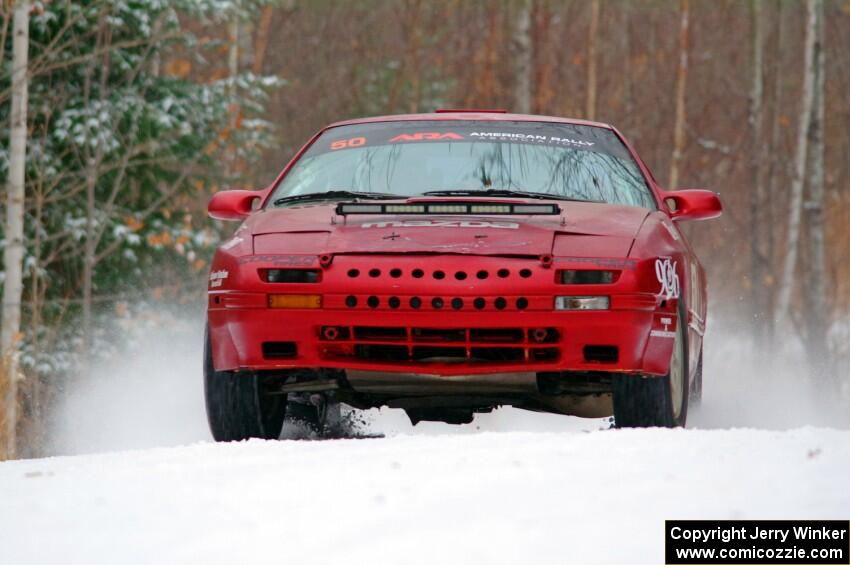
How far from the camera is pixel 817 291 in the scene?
2430 centimetres

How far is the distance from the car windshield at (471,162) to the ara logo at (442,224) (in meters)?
0.73

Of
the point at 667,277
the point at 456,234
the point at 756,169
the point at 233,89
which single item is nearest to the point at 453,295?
the point at 456,234

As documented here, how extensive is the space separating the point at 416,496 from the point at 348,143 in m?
3.40

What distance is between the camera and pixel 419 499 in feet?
13.3

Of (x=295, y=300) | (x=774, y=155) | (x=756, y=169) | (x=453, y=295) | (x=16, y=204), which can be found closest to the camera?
(x=453, y=295)

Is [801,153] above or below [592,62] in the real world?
below

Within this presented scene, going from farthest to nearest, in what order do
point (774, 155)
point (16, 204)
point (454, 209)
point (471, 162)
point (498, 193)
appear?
point (774, 155), point (16, 204), point (471, 162), point (498, 193), point (454, 209)

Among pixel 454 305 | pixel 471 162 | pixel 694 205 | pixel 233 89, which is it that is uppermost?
pixel 233 89

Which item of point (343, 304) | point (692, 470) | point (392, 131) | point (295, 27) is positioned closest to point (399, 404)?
point (343, 304)

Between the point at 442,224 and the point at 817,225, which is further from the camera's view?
the point at 817,225

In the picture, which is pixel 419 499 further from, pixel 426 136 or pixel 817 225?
pixel 817 225

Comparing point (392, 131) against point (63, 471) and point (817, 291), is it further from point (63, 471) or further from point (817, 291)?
point (817, 291)

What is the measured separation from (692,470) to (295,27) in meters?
34.0

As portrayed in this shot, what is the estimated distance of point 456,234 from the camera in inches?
227
